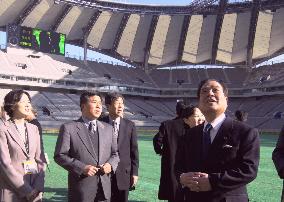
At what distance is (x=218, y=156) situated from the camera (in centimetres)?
342

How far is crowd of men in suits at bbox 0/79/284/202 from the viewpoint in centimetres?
339

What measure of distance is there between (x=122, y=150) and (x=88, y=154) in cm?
116

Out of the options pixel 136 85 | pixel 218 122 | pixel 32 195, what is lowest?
pixel 136 85

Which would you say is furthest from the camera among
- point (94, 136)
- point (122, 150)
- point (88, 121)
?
point (122, 150)

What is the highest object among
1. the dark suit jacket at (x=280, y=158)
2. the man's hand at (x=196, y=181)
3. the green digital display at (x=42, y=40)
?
the green digital display at (x=42, y=40)

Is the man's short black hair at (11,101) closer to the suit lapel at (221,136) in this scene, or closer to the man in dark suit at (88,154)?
the man in dark suit at (88,154)

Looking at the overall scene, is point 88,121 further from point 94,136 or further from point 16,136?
point 16,136

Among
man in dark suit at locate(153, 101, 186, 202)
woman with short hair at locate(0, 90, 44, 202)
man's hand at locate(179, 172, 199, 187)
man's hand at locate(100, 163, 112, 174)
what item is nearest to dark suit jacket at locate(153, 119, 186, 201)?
man in dark suit at locate(153, 101, 186, 202)

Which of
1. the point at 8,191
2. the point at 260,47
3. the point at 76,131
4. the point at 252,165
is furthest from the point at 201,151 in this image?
the point at 260,47

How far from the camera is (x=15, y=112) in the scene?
4.85 m

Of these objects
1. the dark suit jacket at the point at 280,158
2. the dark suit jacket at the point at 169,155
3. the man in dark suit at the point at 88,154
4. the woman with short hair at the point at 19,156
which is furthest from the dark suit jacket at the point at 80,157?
the dark suit jacket at the point at 280,158

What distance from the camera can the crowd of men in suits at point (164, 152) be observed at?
11.1 ft

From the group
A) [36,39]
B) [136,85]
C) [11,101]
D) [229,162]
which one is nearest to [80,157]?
[11,101]

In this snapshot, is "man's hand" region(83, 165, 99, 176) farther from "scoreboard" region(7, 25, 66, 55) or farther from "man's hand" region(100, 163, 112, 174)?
"scoreboard" region(7, 25, 66, 55)
